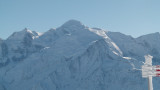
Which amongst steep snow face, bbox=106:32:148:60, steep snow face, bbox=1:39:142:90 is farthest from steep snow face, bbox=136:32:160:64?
steep snow face, bbox=1:39:142:90

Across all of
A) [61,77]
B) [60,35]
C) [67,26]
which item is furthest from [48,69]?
Answer: [67,26]

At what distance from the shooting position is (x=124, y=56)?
13650 centimetres

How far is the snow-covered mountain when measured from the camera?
121 m

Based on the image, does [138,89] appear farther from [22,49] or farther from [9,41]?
[9,41]

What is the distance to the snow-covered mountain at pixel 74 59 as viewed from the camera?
398 ft

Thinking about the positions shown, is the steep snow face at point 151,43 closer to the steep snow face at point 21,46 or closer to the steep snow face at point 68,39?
the steep snow face at point 68,39

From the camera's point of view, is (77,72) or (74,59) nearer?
(77,72)

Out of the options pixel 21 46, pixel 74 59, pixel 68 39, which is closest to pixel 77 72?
pixel 74 59

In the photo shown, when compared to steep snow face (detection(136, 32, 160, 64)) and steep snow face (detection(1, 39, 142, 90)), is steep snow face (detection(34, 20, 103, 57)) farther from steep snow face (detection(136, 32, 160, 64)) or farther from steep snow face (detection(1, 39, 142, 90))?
steep snow face (detection(136, 32, 160, 64))

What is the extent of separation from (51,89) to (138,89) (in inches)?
1593

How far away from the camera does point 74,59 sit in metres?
129

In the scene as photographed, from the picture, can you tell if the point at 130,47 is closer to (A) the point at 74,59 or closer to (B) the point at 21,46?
(A) the point at 74,59

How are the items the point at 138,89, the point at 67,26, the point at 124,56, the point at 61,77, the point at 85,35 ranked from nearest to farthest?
the point at 138,89, the point at 61,77, the point at 124,56, the point at 85,35, the point at 67,26

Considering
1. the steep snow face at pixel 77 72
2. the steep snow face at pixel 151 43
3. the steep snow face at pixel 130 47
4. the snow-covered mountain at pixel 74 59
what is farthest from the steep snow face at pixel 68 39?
the steep snow face at pixel 151 43
